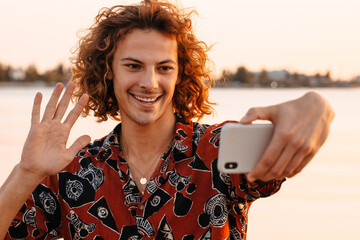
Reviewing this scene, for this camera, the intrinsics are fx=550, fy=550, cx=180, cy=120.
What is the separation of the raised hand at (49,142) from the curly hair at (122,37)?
863 millimetres

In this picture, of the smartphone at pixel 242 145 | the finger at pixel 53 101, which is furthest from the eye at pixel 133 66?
the smartphone at pixel 242 145

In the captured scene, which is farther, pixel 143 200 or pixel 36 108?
pixel 143 200

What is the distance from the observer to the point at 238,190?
8.14 ft

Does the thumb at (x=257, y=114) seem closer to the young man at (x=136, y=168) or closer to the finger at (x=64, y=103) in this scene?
the young man at (x=136, y=168)

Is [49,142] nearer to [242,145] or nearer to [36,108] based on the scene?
[36,108]

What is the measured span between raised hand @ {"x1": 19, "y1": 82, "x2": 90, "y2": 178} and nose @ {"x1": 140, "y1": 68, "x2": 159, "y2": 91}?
528 mm

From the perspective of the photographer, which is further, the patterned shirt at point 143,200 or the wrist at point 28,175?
the patterned shirt at point 143,200

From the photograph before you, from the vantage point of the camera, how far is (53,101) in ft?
8.06

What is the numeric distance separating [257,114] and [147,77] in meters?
1.20

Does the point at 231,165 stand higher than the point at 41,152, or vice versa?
the point at 231,165

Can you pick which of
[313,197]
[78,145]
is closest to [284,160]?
[78,145]

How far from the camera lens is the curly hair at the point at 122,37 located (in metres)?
3.22

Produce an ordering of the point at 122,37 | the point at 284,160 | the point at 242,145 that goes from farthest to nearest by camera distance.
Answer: the point at 122,37 → the point at 242,145 → the point at 284,160

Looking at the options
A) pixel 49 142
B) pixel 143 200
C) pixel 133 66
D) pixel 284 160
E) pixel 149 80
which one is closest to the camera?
pixel 284 160
